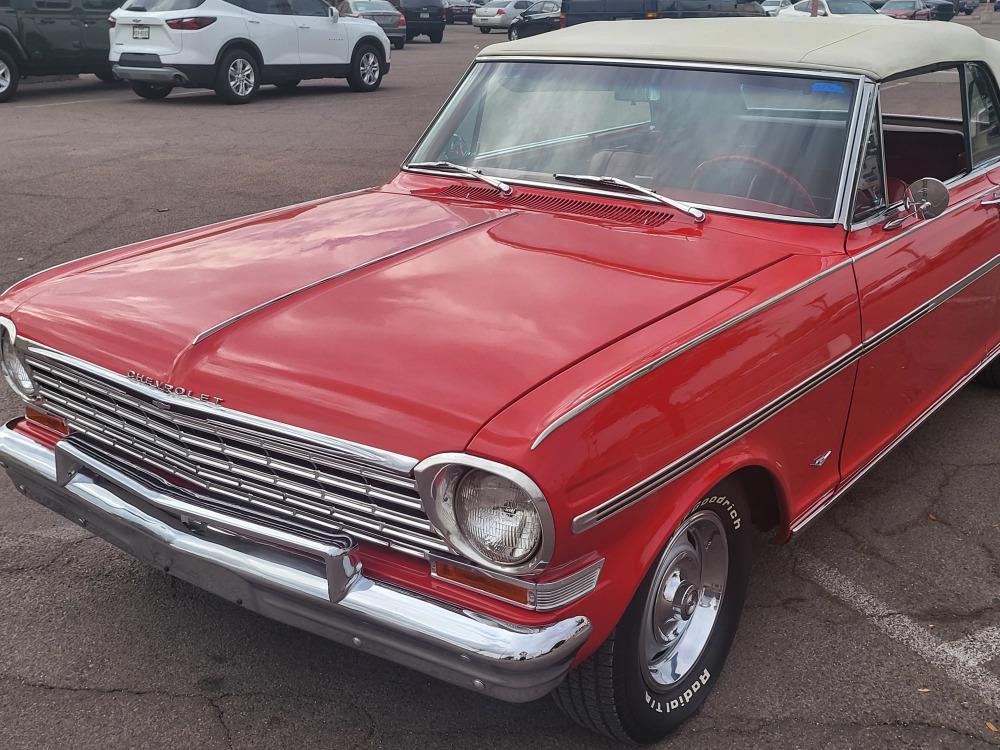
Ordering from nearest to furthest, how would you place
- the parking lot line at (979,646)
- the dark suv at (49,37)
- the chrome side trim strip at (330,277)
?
the chrome side trim strip at (330,277) → the parking lot line at (979,646) → the dark suv at (49,37)

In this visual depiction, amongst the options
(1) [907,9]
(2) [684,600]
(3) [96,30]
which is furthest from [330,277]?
(1) [907,9]

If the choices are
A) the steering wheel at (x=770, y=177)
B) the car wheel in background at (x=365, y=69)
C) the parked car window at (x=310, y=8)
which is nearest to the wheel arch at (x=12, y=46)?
the parked car window at (x=310, y=8)

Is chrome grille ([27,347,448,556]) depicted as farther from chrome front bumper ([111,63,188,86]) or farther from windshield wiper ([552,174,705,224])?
chrome front bumper ([111,63,188,86])

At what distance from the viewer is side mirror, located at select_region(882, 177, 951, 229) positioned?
3.23 metres

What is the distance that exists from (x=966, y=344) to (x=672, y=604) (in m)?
2.03

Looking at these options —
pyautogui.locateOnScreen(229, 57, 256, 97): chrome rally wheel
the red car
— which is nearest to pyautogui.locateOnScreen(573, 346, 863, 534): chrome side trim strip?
pyautogui.locateOnScreen(229, 57, 256, 97): chrome rally wheel

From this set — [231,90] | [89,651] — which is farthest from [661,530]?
[231,90]

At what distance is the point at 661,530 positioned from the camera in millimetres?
2359

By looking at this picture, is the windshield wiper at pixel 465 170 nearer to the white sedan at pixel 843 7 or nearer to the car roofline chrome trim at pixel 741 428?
the car roofline chrome trim at pixel 741 428

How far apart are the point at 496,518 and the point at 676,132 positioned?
1.77 m

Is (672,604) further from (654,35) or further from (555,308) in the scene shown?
(654,35)

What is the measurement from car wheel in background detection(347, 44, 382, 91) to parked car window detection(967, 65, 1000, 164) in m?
12.5

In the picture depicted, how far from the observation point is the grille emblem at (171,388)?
93.8 inches

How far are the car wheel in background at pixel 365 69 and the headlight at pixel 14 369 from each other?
13.4 m
